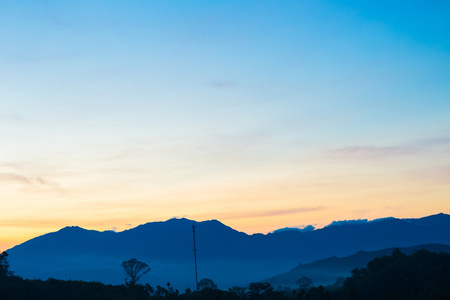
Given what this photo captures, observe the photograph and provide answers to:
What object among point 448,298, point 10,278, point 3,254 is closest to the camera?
point 448,298

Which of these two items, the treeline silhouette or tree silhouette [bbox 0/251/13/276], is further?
tree silhouette [bbox 0/251/13/276]

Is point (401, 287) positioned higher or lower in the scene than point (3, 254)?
lower

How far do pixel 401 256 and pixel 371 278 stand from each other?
342 inches

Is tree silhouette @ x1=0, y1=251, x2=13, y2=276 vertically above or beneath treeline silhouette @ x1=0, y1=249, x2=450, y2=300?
above

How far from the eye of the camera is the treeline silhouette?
75.8m

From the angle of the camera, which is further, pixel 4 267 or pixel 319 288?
pixel 4 267

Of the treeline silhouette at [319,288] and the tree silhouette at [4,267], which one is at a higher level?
the tree silhouette at [4,267]

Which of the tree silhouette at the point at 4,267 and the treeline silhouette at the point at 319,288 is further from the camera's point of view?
the tree silhouette at the point at 4,267

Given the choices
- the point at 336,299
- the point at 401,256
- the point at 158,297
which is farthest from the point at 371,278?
the point at 158,297

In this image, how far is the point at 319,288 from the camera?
247 ft

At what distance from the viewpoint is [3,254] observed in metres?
98.9

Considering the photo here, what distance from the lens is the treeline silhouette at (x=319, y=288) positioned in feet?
249

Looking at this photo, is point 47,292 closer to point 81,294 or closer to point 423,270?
point 81,294

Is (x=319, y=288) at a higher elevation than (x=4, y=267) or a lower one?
lower
